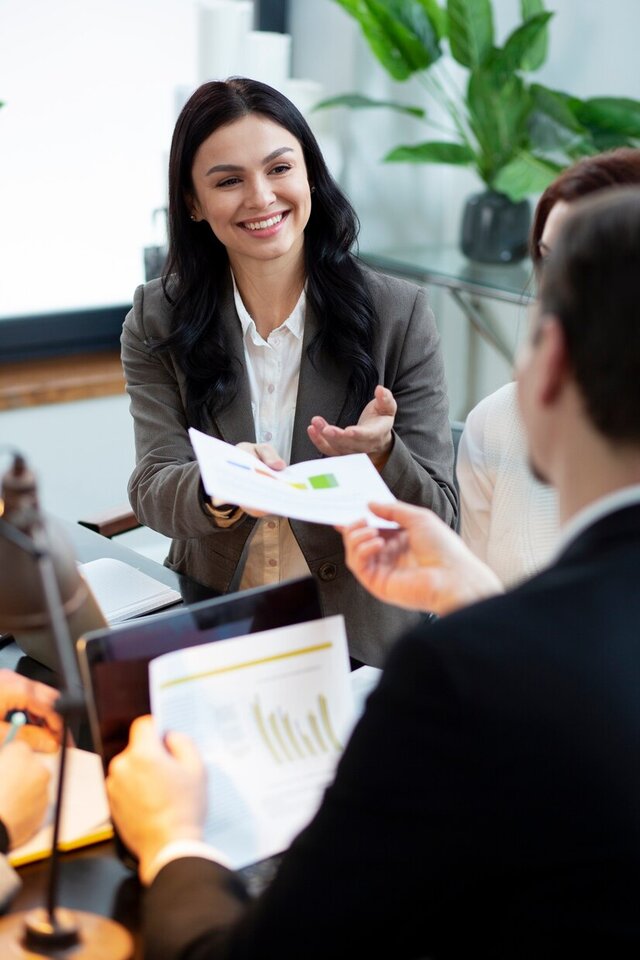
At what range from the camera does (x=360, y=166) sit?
163 inches

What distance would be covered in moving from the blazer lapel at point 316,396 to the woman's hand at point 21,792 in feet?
Answer: 3.06

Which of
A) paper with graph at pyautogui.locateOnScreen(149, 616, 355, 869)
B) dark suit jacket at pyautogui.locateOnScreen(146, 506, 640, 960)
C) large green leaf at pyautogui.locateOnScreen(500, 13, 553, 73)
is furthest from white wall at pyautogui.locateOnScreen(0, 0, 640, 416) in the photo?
dark suit jacket at pyautogui.locateOnScreen(146, 506, 640, 960)

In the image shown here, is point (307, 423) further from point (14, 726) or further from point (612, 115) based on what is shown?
point (612, 115)

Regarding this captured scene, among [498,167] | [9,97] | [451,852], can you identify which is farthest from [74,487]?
[451,852]

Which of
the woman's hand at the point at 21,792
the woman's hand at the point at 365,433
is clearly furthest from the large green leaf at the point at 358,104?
the woman's hand at the point at 21,792

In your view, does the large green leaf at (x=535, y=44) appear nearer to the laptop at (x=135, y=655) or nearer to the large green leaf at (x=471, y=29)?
the large green leaf at (x=471, y=29)

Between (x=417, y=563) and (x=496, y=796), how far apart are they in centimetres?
55

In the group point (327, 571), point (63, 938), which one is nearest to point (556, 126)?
point (327, 571)

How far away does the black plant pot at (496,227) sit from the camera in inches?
143

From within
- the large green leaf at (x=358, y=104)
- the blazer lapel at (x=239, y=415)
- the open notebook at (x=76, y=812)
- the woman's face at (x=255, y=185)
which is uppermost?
the large green leaf at (x=358, y=104)

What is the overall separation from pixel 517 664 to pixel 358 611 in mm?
1276

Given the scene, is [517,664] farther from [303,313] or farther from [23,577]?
[303,313]

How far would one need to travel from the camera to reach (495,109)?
3498mm

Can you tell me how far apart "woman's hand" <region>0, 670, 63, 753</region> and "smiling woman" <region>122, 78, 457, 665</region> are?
0.58 m
